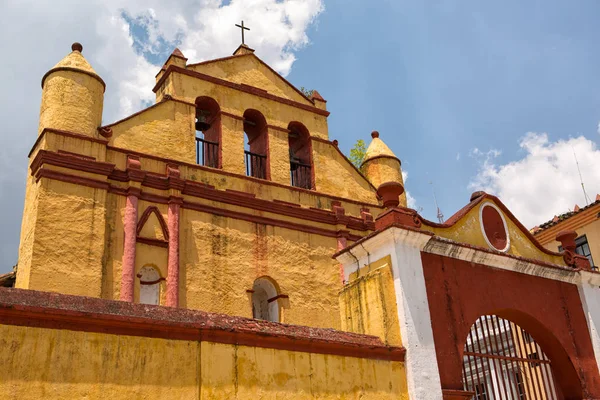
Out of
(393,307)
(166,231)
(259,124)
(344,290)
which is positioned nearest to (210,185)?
(166,231)

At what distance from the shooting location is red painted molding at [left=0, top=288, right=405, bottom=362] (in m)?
5.16

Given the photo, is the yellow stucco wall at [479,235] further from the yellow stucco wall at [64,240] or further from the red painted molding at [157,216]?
the yellow stucco wall at [64,240]

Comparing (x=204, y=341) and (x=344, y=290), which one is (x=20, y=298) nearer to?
(x=204, y=341)

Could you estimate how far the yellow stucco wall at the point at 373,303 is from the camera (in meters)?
7.42

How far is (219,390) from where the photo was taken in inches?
230

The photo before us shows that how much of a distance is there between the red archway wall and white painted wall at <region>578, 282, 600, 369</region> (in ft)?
0.30

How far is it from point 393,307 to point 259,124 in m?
8.15

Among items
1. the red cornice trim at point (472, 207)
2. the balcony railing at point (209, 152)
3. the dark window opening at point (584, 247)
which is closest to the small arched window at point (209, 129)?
the balcony railing at point (209, 152)

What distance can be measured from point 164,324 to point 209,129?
29.6ft

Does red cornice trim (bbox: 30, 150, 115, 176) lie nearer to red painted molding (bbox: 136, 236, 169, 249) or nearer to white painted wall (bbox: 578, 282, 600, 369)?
red painted molding (bbox: 136, 236, 169, 249)

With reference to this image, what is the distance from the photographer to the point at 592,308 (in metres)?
9.98

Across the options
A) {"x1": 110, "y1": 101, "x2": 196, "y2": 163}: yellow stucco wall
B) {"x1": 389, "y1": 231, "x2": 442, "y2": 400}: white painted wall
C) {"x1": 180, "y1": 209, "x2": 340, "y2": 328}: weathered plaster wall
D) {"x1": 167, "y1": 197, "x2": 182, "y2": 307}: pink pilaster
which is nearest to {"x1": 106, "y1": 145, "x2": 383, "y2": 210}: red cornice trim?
{"x1": 110, "y1": 101, "x2": 196, "y2": 163}: yellow stucco wall

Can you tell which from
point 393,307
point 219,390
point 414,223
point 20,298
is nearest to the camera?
point 20,298

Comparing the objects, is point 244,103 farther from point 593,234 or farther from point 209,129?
point 593,234
